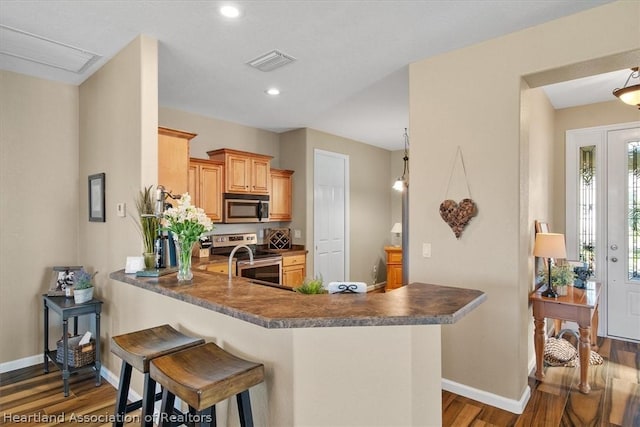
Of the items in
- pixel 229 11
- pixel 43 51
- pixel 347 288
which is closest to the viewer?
pixel 347 288

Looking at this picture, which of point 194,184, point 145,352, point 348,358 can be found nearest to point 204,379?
point 145,352

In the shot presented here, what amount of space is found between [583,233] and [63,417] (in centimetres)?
538

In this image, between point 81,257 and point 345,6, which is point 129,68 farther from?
point 81,257

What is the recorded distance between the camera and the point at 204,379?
147 centimetres

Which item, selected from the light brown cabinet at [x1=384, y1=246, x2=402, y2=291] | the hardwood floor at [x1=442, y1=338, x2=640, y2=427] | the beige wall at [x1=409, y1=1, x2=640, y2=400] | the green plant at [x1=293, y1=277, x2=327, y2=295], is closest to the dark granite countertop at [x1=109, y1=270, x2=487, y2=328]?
the green plant at [x1=293, y1=277, x2=327, y2=295]

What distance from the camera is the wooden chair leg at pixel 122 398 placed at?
6.19ft

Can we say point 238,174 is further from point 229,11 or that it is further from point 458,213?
point 458,213

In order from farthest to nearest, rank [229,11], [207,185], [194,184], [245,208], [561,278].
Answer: [245,208] → [207,185] → [194,184] → [561,278] → [229,11]

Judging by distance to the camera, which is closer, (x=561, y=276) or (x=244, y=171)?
(x=561, y=276)

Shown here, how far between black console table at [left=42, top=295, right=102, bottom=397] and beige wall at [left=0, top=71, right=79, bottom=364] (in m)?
0.27

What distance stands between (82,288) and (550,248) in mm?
3968

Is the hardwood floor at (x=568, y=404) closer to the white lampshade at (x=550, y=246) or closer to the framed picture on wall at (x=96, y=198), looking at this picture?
the white lampshade at (x=550, y=246)

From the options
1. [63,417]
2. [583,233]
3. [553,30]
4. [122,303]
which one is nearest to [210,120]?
[122,303]

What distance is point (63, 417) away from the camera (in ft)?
8.20
